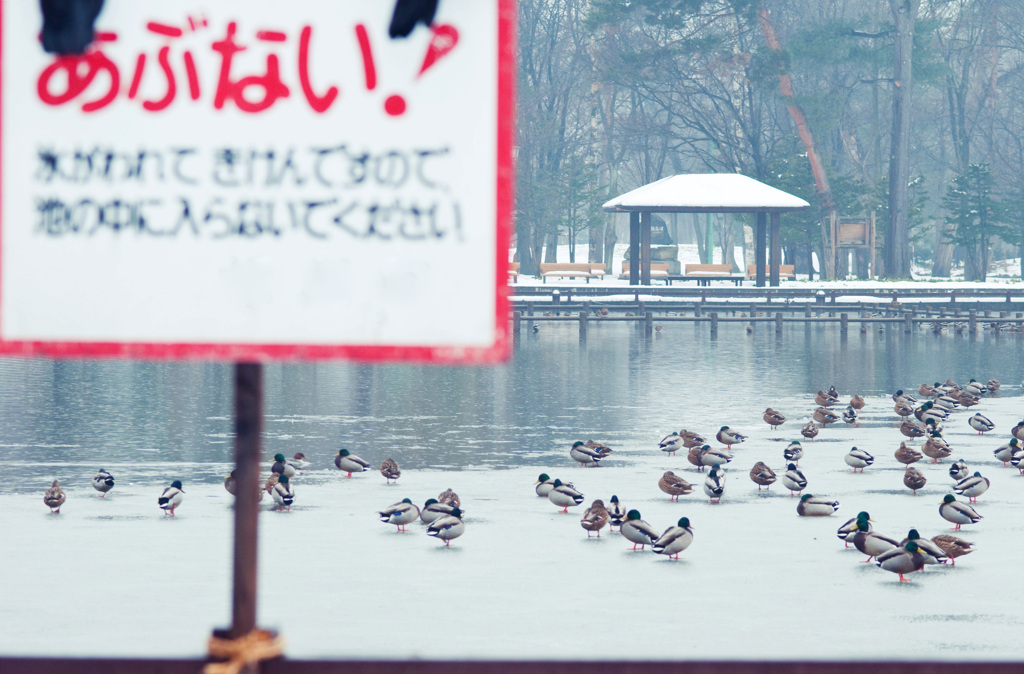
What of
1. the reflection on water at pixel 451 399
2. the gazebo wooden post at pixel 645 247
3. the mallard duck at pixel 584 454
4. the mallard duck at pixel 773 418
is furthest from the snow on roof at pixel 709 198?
the mallard duck at pixel 584 454

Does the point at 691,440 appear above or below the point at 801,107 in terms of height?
below

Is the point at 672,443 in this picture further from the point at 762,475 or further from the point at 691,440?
the point at 762,475

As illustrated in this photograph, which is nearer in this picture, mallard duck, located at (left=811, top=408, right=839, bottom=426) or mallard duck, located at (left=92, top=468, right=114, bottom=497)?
mallard duck, located at (left=92, top=468, right=114, bottom=497)

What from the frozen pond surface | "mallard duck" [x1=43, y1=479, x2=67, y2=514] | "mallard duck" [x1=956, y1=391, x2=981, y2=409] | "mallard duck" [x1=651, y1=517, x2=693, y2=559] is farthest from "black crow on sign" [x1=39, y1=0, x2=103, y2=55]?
"mallard duck" [x1=956, y1=391, x2=981, y2=409]

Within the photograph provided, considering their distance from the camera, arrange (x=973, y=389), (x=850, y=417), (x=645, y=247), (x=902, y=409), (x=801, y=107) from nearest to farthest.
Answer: (x=902, y=409)
(x=850, y=417)
(x=973, y=389)
(x=645, y=247)
(x=801, y=107)

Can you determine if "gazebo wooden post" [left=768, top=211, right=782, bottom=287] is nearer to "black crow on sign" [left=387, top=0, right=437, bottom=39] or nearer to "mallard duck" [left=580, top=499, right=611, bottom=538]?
"mallard duck" [left=580, top=499, right=611, bottom=538]

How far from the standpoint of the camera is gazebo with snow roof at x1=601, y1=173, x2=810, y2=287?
48.4 meters

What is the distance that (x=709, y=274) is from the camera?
55.6m

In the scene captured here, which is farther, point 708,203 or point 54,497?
point 708,203

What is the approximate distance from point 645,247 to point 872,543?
39.1m

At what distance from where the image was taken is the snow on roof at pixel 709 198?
48312mm

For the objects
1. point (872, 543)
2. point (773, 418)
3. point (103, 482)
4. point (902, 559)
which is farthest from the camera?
point (773, 418)

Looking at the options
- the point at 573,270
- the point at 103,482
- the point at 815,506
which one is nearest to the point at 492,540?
the point at 815,506

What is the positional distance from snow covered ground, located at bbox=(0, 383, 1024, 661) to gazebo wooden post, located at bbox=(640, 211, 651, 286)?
34224 mm
